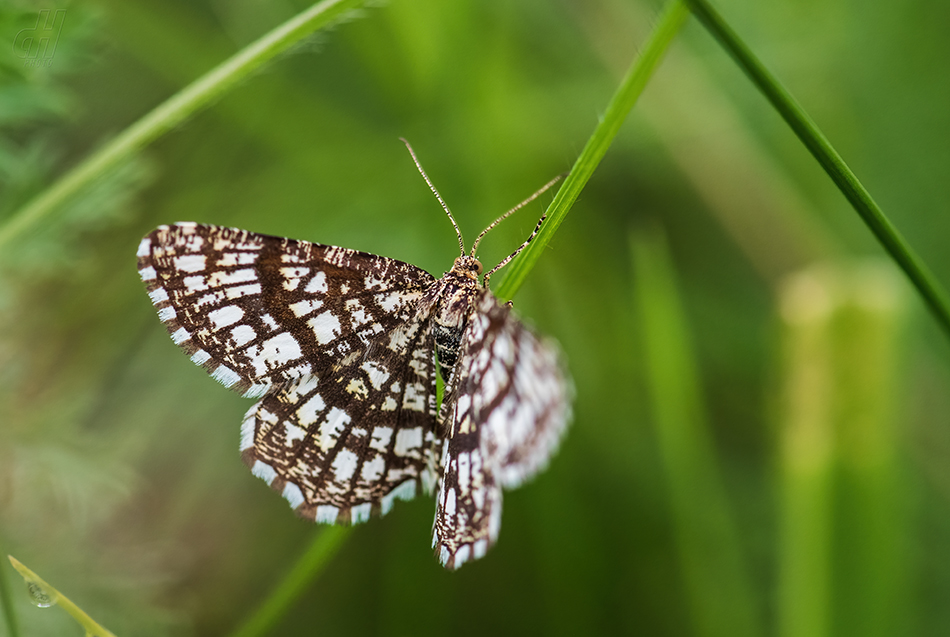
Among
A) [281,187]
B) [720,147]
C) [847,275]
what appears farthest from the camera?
[720,147]

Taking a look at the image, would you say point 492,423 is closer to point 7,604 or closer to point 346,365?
point 346,365

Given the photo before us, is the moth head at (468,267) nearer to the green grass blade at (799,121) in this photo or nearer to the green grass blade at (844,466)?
the green grass blade at (799,121)

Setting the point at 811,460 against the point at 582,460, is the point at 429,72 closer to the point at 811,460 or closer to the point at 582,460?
the point at 582,460

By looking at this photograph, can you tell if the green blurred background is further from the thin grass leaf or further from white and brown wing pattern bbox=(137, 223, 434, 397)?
the thin grass leaf

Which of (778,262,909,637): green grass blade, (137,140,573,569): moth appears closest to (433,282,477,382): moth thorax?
(137,140,573,569): moth

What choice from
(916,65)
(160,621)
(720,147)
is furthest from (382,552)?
(916,65)

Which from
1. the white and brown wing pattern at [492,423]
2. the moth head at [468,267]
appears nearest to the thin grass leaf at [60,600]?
the white and brown wing pattern at [492,423]
